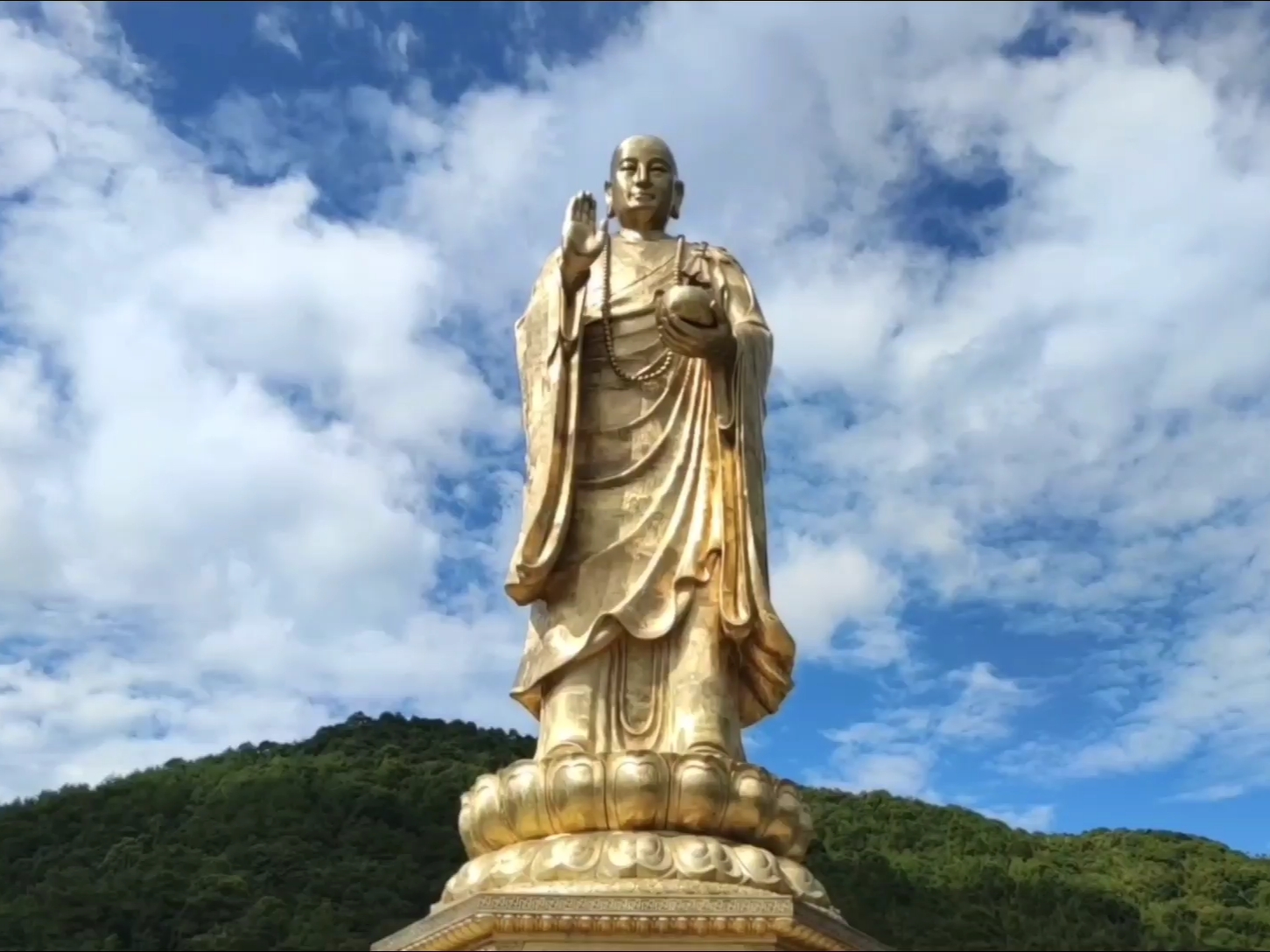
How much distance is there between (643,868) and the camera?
5.71 meters

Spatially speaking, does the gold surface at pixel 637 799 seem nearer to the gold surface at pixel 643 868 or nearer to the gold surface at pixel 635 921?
the gold surface at pixel 643 868

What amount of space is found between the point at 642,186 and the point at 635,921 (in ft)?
11.9

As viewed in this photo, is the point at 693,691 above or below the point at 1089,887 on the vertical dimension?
below

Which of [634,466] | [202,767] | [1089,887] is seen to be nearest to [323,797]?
Result: [202,767]

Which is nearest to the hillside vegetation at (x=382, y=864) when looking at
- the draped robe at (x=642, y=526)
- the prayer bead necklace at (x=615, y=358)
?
the draped robe at (x=642, y=526)

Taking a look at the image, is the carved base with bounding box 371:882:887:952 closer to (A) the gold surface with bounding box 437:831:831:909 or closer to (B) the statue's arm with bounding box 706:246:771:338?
(A) the gold surface with bounding box 437:831:831:909

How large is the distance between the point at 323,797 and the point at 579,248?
43.4 feet

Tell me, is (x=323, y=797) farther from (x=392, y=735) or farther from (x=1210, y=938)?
(x=1210, y=938)

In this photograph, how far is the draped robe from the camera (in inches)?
262

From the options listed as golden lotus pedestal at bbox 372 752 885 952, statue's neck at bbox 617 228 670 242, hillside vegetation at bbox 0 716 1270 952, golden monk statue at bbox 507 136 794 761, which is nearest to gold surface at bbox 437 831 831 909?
golden lotus pedestal at bbox 372 752 885 952

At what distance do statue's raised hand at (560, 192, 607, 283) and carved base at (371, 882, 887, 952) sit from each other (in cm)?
279

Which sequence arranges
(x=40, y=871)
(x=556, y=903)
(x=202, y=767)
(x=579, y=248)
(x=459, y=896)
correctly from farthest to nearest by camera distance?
(x=202, y=767)
(x=40, y=871)
(x=579, y=248)
(x=459, y=896)
(x=556, y=903)

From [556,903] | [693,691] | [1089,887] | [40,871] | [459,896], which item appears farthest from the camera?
[1089,887]

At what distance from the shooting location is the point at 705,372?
23.9 ft
